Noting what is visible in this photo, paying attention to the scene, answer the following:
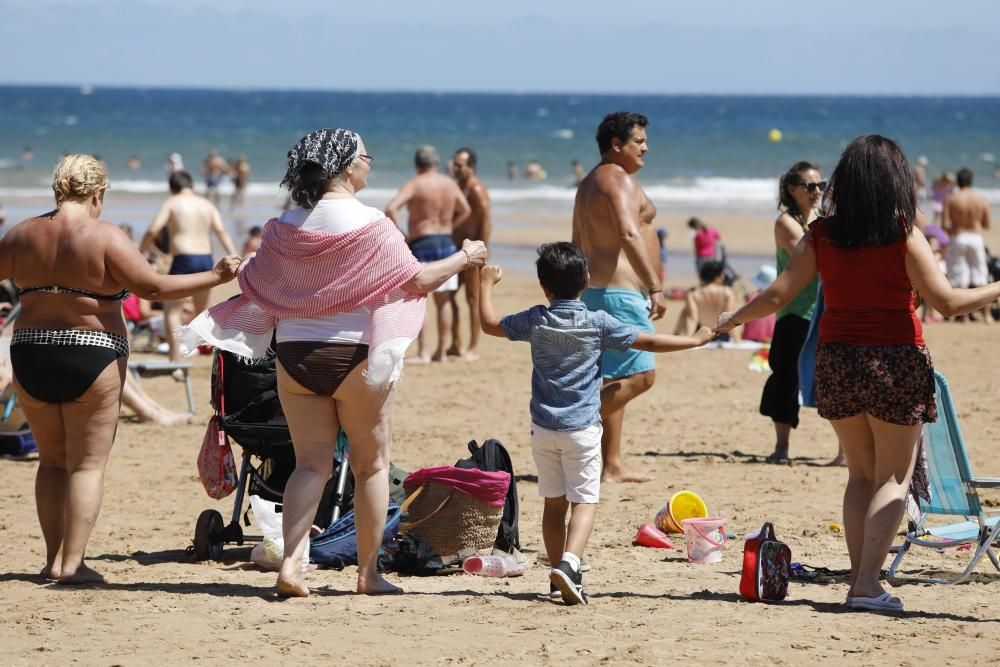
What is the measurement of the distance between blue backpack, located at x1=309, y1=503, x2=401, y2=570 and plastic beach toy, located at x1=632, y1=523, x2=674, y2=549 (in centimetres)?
119

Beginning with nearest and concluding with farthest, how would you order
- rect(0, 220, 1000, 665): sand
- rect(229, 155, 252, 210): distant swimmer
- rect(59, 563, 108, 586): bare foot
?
rect(0, 220, 1000, 665): sand → rect(59, 563, 108, 586): bare foot → rect(229, 155, 252, 210): distant swimmer

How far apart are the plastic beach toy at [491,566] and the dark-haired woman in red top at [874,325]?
4.58 feet

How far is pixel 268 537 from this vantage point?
557 cm

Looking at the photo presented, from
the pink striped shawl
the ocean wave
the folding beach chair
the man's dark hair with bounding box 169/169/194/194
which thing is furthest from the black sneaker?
the ocean wave

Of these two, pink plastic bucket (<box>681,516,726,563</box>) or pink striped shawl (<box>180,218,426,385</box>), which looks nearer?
pink striped shawl (<box>180,218,426,385</box>)

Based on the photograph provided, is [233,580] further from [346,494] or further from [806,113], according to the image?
[806,113]

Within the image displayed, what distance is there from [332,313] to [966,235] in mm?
11881

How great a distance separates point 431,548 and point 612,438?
195cm

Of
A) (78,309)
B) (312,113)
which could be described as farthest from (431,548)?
(312,113)

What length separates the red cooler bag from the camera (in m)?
4.89

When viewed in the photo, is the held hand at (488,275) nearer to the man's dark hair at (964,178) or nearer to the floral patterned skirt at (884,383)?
the floral patterned skirt at (884,383)

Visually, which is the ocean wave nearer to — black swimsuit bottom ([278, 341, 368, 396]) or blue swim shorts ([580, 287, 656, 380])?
blue swim shorts ([580, 287, 656, 380])

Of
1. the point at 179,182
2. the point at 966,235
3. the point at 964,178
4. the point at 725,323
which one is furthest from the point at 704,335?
the point at 966,235

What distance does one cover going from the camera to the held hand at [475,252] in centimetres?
490
